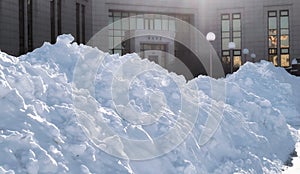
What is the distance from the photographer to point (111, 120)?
6605mm

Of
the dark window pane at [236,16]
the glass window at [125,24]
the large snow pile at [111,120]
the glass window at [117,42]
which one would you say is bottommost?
the large snow pile at [111,120]

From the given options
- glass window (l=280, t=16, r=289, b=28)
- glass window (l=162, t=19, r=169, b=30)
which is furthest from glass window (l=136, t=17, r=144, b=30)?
glass window (l=280, t=16, r=289, b=28)

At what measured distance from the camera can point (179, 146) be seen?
7.09m

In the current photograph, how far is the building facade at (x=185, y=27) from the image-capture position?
43.0 metres

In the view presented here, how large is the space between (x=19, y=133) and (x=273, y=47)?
1823 inches

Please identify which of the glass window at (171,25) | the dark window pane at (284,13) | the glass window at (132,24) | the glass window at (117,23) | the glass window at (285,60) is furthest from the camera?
the glass window at (285,60)

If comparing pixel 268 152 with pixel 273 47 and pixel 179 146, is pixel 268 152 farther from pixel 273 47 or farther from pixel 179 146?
pixel 273 47

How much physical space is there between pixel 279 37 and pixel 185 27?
11.6 m

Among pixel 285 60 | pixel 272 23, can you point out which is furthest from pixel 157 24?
pixel 285 60

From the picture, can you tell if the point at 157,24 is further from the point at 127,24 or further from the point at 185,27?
the point at 185,27

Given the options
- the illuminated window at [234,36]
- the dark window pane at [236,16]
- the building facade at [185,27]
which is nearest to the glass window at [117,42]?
the building facade at [185,27]

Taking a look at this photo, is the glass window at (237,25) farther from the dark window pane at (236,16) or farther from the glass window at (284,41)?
the glass window at (284,41)

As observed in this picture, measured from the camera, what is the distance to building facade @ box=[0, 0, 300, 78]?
43.0 m

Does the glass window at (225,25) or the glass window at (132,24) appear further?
the glass window at (225,25)
